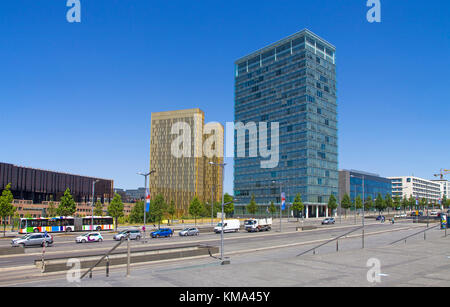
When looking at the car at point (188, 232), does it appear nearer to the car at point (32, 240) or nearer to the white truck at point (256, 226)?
the white truck at point (256, 226)

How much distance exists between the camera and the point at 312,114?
454 feet

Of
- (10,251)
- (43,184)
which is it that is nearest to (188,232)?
(10,251)

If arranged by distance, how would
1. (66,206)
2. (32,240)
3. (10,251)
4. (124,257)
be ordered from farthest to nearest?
1. (66,206)
2. (32,240)
3. (10,251)
4. (124,257)

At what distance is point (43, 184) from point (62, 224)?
8905cm

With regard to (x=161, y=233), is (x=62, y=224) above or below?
above

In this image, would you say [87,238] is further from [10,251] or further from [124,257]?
[124,257]

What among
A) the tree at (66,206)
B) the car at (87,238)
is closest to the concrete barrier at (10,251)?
the car at (87,238)

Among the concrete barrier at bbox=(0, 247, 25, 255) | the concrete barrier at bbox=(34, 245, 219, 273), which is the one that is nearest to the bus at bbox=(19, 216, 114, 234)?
the concrete barrier at bbox=(0, 247, 25, 255)

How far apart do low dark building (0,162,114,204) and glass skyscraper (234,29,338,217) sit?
68147 millimetres

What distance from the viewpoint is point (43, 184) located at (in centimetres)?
14512

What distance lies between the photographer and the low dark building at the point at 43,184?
434ft

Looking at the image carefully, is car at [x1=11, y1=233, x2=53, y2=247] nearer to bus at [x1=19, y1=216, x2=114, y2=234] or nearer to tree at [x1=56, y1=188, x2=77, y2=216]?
bus at [x1=19, y1=216, x2=114, y2=234]

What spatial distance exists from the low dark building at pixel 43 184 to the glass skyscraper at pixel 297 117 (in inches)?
2683

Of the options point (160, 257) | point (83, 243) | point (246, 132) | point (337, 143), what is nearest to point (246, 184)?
point (246, 132)
